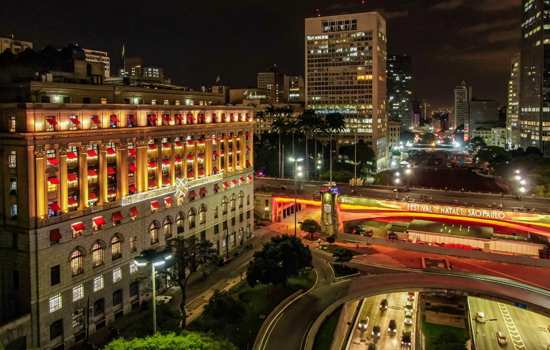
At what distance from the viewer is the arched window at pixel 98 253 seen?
61.5 metres

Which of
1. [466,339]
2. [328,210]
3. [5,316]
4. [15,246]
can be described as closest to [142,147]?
[15,246]

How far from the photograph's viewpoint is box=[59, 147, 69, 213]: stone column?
56.6 meters

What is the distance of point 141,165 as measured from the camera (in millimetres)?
69562

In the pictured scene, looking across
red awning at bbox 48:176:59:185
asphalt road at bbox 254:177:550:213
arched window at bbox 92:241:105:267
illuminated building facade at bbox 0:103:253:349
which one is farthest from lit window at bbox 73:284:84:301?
asphalt road at bbox 254:177:550:213

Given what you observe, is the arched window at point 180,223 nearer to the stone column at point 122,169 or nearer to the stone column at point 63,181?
the stone column at point 122,169

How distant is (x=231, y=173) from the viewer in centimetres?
9300

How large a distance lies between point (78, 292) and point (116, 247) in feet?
26.3

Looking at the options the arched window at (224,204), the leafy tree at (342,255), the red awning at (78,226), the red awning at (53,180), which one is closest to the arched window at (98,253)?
Result: the red awning at (78,226)

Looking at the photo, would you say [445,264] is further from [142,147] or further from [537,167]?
[537,167]

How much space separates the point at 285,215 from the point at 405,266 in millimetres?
42466

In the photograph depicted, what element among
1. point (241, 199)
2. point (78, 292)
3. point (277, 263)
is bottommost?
point (78, 292)

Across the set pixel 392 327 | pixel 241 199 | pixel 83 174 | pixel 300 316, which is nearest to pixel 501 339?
pixel 392 327

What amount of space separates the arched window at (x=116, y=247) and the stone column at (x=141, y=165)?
24.7ft

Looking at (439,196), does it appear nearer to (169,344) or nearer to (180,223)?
(180,223)
